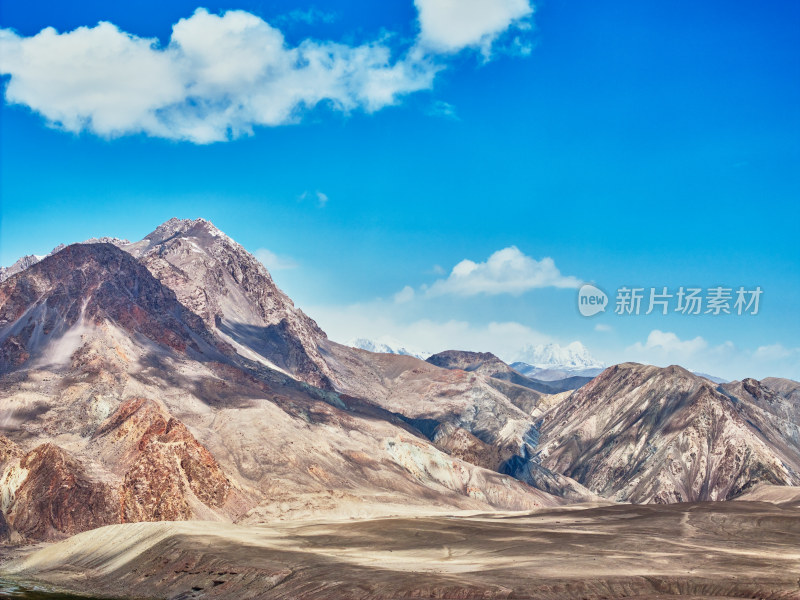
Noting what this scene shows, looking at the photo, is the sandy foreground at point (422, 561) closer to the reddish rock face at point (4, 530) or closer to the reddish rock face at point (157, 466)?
the reddish rock face at point (4, 530)

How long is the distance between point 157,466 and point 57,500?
18350mm

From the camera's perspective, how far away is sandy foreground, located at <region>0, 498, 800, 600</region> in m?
76.6

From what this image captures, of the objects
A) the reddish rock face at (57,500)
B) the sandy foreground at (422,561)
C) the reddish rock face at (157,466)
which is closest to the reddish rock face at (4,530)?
the reddish rock face at (57,500)

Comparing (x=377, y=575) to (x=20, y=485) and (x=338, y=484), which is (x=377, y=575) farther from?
(x=338, y=484)

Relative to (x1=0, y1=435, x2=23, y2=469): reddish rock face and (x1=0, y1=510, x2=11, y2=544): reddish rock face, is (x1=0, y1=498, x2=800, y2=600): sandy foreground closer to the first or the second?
(x1=0, y1=510, x2=11, y2=544): reddish rock face

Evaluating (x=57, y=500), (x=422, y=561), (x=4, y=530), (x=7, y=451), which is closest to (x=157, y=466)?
(x=57, y=500)

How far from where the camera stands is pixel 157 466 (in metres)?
144

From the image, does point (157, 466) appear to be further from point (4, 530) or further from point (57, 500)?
point (4, 530)

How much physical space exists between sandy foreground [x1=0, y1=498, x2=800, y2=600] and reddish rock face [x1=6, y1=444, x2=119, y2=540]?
14.1 m

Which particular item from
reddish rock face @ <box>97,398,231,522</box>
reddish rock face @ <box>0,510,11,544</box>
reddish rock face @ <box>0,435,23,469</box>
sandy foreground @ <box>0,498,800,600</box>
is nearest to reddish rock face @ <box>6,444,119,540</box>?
reddish rock face @ <box>0,510,11,544</box>

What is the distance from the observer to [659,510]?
169 metres

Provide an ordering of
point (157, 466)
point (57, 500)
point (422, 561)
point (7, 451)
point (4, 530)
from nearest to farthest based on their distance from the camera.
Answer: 1. point (422, 561)
2. point (4, 530)
3. point (57, 500)
4. point (7, 451)
5. point (157, 466)

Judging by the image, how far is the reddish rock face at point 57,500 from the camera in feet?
419

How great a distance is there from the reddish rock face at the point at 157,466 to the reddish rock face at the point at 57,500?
151 inches
